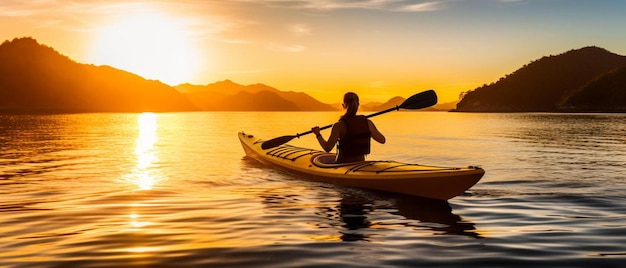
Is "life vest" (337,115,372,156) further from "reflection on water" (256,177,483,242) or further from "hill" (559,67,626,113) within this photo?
"hill" (559,67,626,113)

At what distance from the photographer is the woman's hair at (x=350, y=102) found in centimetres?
980

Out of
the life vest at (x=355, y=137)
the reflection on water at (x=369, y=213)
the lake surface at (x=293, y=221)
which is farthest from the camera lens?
the life vest at (x=355, y=137)

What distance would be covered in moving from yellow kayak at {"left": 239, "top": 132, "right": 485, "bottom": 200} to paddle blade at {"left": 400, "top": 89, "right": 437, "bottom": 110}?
194 centimetres

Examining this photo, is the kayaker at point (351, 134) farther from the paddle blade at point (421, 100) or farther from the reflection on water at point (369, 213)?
the paddle blade at point (421, 100)

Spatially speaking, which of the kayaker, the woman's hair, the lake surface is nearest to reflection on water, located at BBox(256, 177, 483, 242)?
the lake surface

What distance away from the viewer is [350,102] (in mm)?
9789

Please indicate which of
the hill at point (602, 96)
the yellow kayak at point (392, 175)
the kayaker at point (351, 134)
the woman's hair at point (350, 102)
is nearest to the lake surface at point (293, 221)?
the yellow kayak at point (392, 175)

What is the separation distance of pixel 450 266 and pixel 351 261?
1.11 meters

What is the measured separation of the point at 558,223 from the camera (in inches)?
296

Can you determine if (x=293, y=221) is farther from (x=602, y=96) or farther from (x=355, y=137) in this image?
(x=602, y=96)

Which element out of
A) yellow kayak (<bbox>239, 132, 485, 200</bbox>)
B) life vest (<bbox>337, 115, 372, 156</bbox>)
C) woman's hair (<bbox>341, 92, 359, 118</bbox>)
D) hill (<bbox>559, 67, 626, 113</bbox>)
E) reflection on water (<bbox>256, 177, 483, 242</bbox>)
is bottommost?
reflection on water (<bbox>256, 177, 483, 242</bbox>)

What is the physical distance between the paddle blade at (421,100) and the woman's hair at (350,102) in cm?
237

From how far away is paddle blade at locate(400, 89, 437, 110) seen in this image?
39.2 feet

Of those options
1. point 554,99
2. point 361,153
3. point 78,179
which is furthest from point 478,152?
point 554,99
